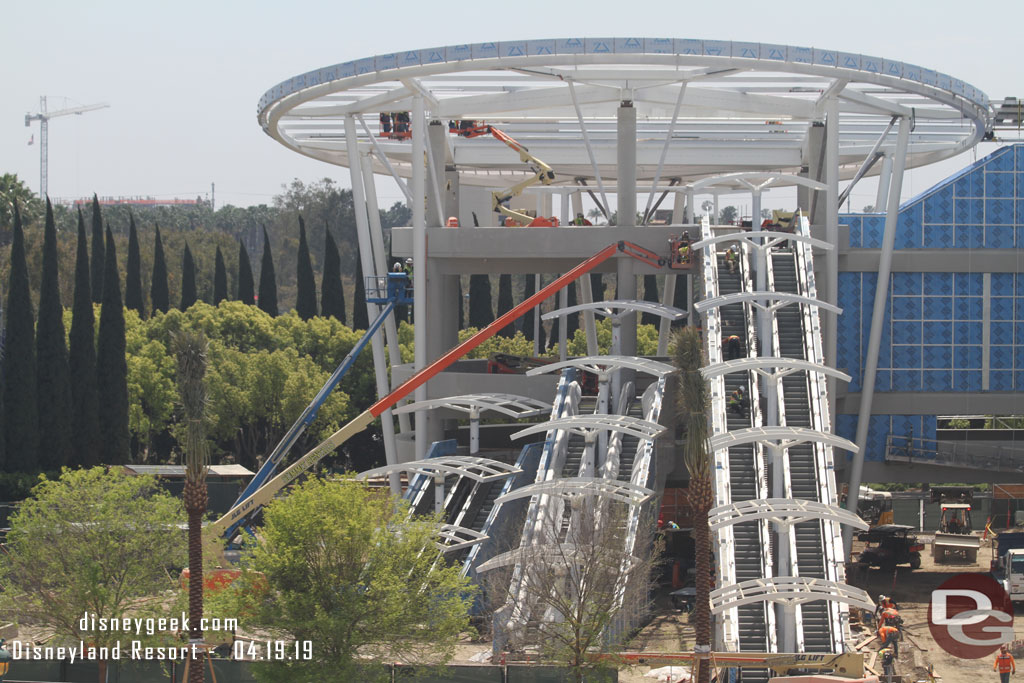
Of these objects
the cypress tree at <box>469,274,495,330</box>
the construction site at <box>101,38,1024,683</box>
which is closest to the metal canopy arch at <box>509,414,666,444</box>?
the construction site at <box>101,38,1024,683</box>

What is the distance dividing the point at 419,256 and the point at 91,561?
22670mm

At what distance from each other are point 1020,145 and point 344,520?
36170 millimetres

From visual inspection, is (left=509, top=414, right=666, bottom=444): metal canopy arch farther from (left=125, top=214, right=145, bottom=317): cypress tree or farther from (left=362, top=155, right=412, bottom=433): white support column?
(left=125, top=214, right=145, bottom=317): cypress tree

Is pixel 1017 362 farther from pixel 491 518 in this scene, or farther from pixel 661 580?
pixel 491 518

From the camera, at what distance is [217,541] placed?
1475 inches

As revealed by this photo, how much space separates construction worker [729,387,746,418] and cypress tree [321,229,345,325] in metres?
48.7

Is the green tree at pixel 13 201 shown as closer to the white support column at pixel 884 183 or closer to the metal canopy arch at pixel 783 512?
the white support column at pixel 884 183

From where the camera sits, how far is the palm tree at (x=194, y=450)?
79.9ft

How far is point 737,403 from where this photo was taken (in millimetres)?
40938

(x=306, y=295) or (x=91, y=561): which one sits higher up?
(x=306, y=295)

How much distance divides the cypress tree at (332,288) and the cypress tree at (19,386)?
31405mm

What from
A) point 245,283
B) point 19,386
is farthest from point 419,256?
point 245,283

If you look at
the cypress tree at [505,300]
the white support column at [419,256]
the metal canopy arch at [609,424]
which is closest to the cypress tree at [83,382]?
the white support column at [419,256]

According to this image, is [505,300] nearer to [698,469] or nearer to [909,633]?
[909,633]
